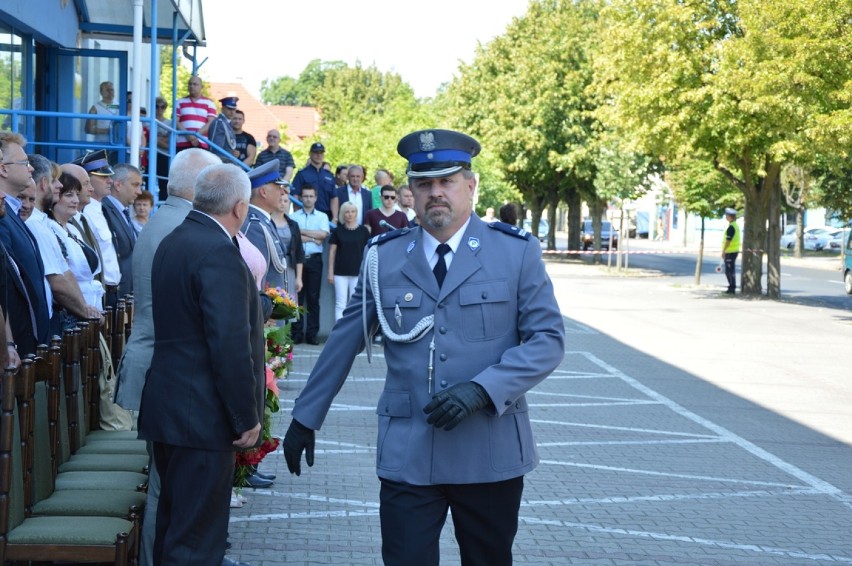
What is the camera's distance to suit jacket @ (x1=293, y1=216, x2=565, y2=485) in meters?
4.16

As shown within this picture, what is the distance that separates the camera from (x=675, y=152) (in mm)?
28328

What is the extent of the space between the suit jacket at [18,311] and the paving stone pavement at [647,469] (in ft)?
4.92

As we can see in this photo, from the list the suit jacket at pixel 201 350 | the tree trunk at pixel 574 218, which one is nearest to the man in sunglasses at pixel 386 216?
the suit jacket at pixel 201 350

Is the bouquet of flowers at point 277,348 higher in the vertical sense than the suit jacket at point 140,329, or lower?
lower

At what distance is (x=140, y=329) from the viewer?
5660 mm

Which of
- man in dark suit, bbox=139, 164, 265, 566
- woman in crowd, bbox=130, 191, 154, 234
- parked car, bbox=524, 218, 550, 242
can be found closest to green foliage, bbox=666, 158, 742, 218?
parked car, bbox=524, 218, 550, 242

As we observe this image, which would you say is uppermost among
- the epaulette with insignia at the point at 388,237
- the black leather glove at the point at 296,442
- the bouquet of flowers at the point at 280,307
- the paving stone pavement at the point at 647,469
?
the epaulette with insignia at the point at 388,237

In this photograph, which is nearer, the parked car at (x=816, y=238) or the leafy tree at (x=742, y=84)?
the leafy tree at (x=742, y=84)

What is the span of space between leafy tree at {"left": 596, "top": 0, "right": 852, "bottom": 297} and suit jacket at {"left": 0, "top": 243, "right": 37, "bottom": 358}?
17.7m

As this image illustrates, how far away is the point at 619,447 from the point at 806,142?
15.8 metres

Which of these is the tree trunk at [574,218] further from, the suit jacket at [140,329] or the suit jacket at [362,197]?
the suit jacket at [140,329]

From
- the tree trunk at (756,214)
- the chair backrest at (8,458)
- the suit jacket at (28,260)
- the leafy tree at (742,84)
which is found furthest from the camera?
the tree trunk at (756,214)

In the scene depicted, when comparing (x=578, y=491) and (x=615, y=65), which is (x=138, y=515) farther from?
(x=615, y=65)

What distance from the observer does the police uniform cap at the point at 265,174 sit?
795 centimetres
